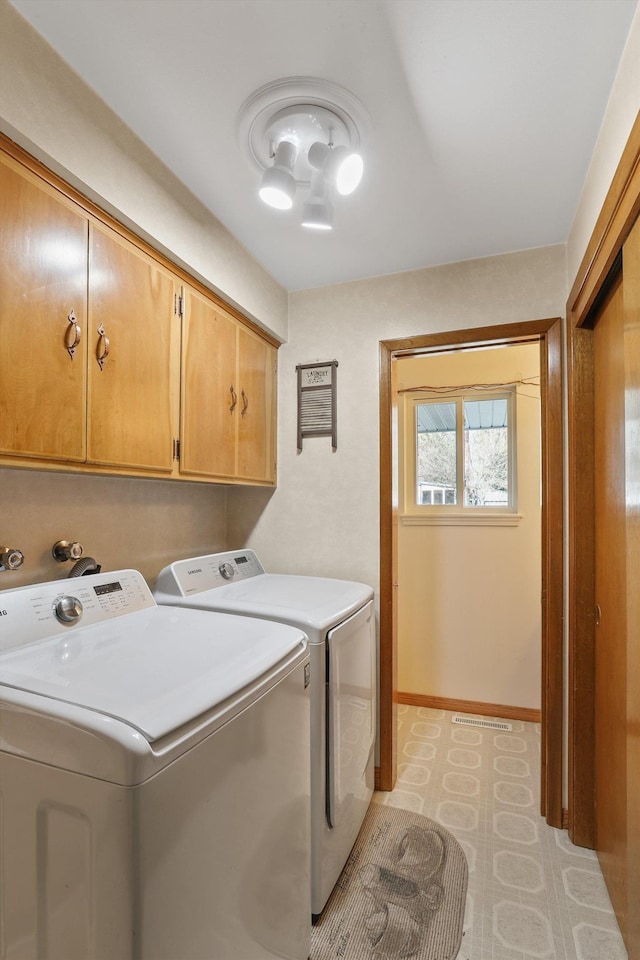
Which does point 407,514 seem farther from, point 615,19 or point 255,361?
point 615,19

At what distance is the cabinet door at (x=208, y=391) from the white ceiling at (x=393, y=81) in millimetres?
420

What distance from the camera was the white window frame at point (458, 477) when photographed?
3.12 metres

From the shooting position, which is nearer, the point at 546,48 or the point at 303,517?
the point at 546,48

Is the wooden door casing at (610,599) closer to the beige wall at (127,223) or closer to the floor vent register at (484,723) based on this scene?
the floor vent register at (484,723)

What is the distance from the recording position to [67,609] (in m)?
1.38

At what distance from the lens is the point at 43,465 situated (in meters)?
1.28

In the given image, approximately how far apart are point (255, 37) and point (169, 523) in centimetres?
170

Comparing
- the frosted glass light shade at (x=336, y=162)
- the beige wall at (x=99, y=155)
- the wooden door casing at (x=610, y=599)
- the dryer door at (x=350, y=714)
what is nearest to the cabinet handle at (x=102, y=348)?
the beige wall at (x=99, y=155)

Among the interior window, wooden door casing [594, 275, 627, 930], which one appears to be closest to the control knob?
wooden door casing [594, 275, 627, 930]

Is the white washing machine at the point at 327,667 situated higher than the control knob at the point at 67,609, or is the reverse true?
the control knob at the point at 67,609

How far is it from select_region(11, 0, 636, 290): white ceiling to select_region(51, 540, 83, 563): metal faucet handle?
131 centimetres

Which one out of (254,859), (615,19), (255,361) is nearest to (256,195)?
(255,361)

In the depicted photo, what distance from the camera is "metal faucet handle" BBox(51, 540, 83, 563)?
159 cm

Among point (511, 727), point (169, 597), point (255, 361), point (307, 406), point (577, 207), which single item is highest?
point (577, 207)
